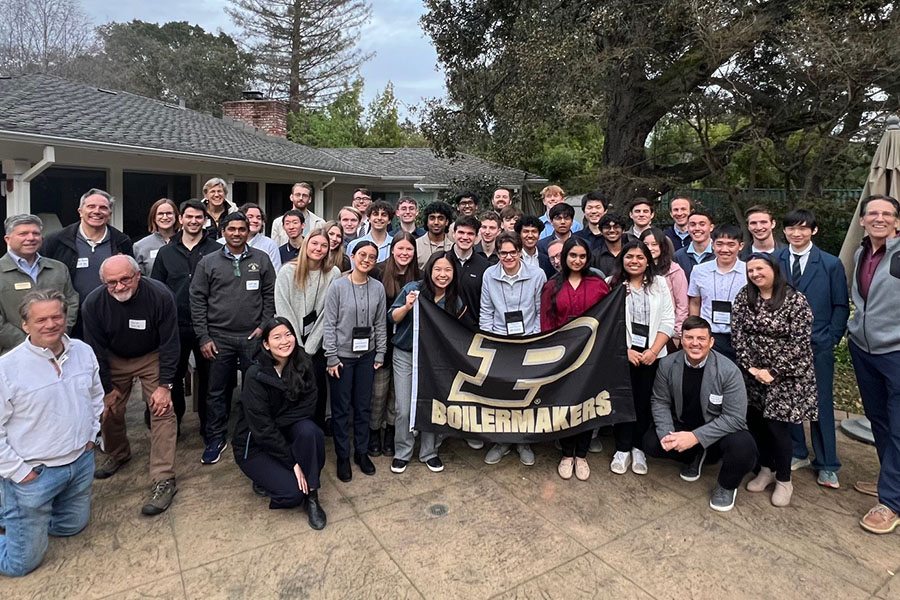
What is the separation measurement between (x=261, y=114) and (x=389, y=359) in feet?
47.9

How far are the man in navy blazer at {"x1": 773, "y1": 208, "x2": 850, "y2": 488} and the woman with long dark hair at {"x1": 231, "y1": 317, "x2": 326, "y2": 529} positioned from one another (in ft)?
Answer: 10.6

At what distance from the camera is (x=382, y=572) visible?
2707 millimetres

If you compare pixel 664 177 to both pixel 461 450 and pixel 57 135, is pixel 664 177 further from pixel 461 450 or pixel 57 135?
pixel 57 135

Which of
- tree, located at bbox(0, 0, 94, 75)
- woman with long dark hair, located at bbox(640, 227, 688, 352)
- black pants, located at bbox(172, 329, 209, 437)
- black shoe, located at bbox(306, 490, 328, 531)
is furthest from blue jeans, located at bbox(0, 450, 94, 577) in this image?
tree, located at bbox(0, 0, 94, 75)

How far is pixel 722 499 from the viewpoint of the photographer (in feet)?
11.1

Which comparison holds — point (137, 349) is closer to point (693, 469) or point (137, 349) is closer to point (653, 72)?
point (693, 469)

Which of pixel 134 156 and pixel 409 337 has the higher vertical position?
pixel 134 156

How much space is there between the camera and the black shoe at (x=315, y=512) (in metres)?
3.08

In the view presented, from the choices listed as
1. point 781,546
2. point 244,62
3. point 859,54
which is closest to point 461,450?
point 781,546

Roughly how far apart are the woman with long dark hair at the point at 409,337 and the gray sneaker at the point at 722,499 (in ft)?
5.86

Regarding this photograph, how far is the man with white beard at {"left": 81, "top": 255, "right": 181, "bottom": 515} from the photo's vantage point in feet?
10.8

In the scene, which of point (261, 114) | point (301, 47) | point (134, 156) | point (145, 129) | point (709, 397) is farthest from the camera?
point (301, 47)

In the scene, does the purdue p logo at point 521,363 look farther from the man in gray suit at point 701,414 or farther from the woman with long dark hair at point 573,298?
the man in gray suit at point 701,414

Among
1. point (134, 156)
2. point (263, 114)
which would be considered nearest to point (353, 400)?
point (134, 156)
